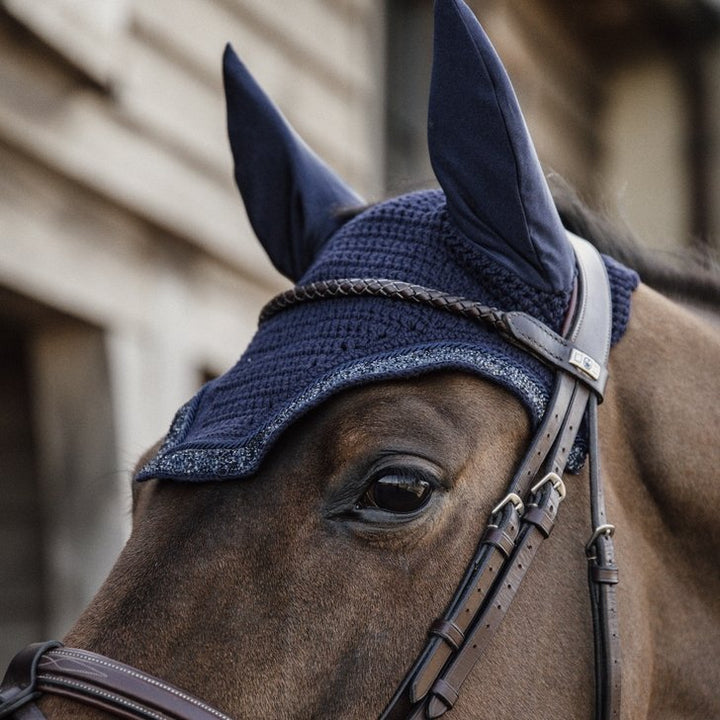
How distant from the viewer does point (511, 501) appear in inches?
54.7

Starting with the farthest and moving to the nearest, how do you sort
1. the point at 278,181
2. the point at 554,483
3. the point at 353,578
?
the point at 278,181 < the point at 554,483 < the point at 353,578

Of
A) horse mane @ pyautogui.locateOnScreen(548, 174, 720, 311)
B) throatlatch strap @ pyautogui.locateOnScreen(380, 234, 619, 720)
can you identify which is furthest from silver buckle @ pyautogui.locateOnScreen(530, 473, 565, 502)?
horse mane @ pyautogui.locateOnScreen(548, 174, 720, 311)

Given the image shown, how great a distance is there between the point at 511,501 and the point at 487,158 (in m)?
0.46

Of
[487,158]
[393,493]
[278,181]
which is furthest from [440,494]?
[278,181]

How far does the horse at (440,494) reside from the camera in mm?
1272

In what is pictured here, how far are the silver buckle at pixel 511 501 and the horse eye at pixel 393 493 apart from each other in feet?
0.39

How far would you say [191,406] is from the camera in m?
1.59

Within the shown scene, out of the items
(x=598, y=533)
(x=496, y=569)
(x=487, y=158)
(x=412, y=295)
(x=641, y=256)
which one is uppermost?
(x=641, y=256)

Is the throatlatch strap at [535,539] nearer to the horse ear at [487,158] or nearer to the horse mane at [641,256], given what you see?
the horse ear at [487,158]

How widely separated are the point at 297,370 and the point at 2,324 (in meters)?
2.35

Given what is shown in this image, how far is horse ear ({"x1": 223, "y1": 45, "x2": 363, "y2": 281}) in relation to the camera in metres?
1.88

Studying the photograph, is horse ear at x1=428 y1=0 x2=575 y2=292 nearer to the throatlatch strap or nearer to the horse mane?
the throatlatch strap

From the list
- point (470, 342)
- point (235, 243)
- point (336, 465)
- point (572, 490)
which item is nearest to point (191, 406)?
point (336, 465)

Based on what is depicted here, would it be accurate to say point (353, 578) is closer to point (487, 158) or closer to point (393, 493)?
A: point (393, 493)
